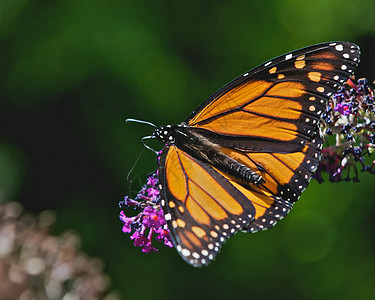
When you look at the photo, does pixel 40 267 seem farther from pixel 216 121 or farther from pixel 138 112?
pixel 138 112

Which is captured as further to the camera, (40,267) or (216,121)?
(216,121)

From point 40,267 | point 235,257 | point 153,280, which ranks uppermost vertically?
point 235,257

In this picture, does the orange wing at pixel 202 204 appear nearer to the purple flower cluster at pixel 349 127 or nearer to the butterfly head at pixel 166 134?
the butterfly head at pixel 166 134

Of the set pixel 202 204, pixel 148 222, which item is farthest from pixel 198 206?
pixel 148 222

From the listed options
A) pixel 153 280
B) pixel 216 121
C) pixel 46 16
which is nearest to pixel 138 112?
pixel 46 16

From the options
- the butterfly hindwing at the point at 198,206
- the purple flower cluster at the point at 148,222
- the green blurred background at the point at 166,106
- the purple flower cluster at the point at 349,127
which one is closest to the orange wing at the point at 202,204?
the butterfly hindwing at the point at 198,206

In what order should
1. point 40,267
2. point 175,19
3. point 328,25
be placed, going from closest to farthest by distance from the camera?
point 40,267, point 328,25, point 175,19

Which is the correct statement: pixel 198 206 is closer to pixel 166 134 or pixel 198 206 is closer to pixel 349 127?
pixel 166 134
